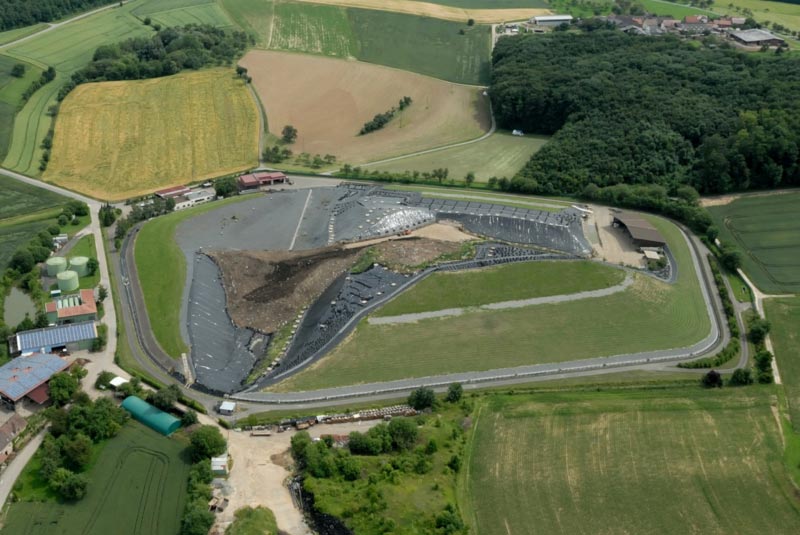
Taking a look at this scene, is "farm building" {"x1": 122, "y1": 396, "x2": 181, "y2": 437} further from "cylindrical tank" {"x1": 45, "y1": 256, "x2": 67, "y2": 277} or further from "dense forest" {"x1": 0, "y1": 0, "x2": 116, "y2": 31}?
"dense forest" {"x1": 0, "y1": 0, "x2": 116, "y2": 31}

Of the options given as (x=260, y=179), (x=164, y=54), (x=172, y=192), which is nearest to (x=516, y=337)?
(x=260, y=179)

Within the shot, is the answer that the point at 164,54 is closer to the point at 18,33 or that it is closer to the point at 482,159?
the point at 18,33

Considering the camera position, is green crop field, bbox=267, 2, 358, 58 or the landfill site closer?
the landfill site

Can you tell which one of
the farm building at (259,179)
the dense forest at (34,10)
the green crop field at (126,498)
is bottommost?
the green crop field at (126,498)

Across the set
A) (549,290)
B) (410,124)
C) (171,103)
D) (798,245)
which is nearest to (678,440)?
(549,290)

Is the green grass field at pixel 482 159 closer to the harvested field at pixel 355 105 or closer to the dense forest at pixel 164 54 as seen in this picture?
the harvested field at pixel 355 105

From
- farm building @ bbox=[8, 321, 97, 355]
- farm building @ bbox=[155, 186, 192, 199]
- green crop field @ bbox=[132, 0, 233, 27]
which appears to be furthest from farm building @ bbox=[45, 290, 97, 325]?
green crop field @ bbox=[132, 0, 233, 27]

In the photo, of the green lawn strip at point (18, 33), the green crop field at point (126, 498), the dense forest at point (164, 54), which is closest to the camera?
the green crop field at point (126, 498)

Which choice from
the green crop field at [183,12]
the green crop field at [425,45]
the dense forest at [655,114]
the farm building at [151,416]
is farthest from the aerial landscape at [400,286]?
the green crop field at [183,12]
